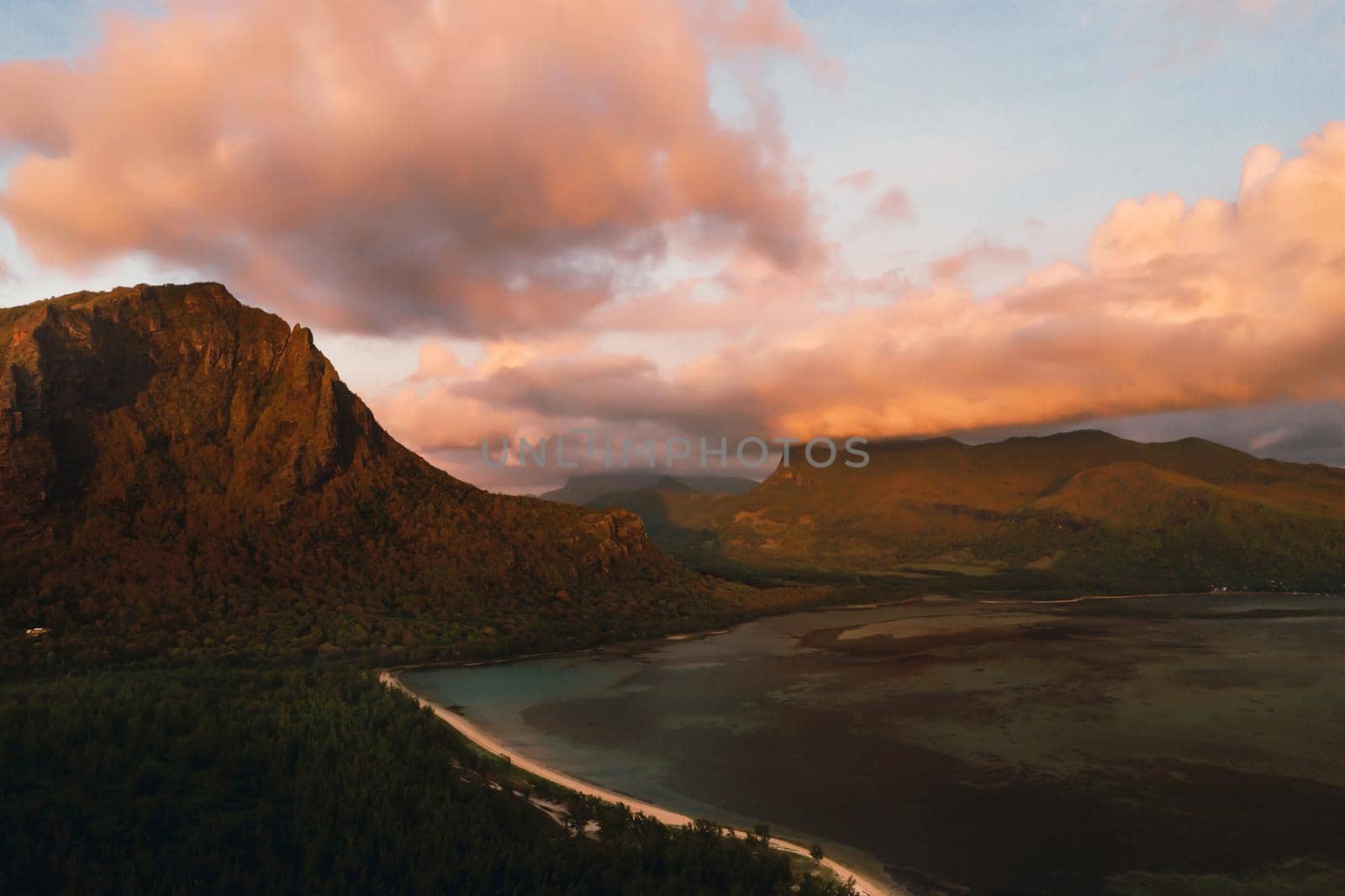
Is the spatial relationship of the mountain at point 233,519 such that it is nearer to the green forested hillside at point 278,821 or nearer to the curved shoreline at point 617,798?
the curved shoreline at point 617,798

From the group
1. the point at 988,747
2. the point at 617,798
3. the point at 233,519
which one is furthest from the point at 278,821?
the point at 233,519

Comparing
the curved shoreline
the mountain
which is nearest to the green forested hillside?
the curved shoreline

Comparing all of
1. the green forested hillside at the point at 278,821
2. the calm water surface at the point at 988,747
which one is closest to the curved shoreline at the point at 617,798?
the calm water surface at the point at 988,747

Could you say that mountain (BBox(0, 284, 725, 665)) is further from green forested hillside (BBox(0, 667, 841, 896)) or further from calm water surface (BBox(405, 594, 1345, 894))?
green forested hillside (BBox(0, 667, 841, 896))

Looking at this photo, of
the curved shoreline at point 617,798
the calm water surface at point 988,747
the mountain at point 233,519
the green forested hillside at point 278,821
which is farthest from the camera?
the mountain at point 233,519

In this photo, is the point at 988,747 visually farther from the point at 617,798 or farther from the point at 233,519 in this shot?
the point at 233,519

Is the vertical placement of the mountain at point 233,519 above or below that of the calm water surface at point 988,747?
above

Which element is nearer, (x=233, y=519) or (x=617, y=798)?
(x=617, y=798)
